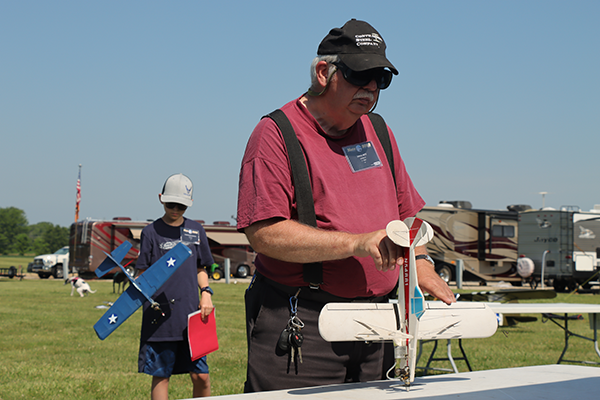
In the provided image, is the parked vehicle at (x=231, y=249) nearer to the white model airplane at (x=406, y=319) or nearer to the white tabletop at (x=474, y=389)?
the white tabletop at (x=474, y=389)

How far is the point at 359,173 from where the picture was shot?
1.92 meters

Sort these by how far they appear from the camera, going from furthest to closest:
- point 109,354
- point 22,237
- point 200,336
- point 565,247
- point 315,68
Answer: point 22,237 → point 565,247 → point 109,354 → point 200,336 → point 315,68

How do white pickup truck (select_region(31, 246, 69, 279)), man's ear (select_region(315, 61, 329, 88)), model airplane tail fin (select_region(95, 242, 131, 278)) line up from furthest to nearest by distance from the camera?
white pickup truck (select_region(31, 246, 69, 279)) → model airplane tail fin (select_region(95, 242, 131, 278)) → man's ear (select_region(315, 61, 329, 88))

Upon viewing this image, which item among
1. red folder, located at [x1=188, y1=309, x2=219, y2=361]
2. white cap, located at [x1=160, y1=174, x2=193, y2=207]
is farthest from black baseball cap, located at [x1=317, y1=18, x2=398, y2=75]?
red folder, located at [x1=188, y1=309, x2=219, y2=361]

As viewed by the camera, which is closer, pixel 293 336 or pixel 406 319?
pixel 406 319

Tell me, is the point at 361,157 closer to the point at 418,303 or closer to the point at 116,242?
the point at 418,303

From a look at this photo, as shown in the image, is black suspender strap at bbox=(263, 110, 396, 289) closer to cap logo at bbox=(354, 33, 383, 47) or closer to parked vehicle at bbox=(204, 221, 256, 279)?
cap logo at bbox=(354, 33, 383, 47)

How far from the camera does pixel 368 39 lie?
5.95ft

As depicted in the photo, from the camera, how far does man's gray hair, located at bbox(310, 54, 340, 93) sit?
71.9 inches

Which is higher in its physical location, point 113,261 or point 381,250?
point 381,250

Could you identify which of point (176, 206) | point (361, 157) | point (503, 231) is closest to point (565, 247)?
point (503, 231)

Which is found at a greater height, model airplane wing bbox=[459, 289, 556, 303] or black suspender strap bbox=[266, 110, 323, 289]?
black suspender strap bbox=[266, 110, 323, 289]

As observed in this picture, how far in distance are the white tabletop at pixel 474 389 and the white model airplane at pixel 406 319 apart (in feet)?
0.27

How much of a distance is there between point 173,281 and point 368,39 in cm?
257
